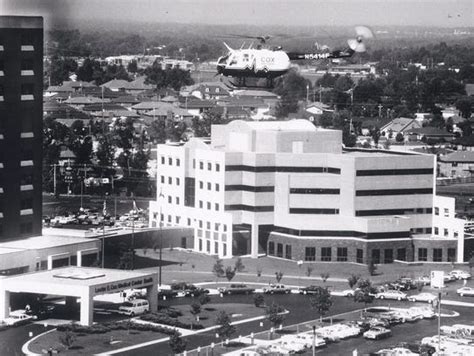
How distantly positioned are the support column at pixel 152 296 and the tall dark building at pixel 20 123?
4.55 meters

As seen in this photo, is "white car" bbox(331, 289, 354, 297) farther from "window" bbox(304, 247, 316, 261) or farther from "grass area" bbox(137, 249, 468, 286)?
"window" bbox(304, 247, 316, 261)

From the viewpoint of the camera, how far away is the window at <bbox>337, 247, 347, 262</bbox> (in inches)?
1932

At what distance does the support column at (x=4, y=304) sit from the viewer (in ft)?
121

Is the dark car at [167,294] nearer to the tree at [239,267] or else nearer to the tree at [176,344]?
the tree at [239,267]

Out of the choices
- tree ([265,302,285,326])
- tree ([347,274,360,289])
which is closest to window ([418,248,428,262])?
tree ([347,274,360,289])

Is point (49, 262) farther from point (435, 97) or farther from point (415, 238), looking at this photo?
point (435, 97)

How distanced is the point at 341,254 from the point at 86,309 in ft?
47.6

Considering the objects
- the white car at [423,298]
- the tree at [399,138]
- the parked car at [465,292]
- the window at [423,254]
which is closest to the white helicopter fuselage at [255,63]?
the white car at [423,298]

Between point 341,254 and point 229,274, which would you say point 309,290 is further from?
point 341,254

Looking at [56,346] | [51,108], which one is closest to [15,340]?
[56,346]

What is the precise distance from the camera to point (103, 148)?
74.6m

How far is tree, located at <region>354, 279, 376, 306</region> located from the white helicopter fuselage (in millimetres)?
6165

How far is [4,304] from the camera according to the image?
121ft

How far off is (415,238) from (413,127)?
4550 centimetres
